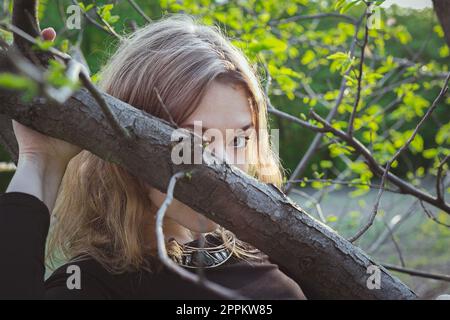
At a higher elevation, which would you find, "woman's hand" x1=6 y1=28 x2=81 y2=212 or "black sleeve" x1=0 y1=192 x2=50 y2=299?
"woman's hand" x1=6 y1=28 x2=81 y2=212

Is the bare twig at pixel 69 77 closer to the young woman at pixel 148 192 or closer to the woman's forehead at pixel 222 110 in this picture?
the young woman at pixel 148 192

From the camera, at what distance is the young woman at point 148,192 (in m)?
1.37

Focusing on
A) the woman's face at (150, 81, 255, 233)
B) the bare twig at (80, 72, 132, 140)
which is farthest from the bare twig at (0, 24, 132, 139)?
the woman's face at (150, 81, 255, 233)

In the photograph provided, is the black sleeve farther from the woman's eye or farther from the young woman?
the woman's eye

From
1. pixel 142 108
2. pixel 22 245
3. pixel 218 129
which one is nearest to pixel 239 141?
pixel 218 129

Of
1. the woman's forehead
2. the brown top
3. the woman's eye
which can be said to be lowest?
the brown top

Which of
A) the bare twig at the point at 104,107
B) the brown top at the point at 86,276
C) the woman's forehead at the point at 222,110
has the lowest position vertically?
the brown top at the point at 86,276

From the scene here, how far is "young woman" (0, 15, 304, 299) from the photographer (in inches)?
53.8

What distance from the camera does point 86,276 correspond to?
145 centimetres

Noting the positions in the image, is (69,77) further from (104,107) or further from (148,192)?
(148,192)

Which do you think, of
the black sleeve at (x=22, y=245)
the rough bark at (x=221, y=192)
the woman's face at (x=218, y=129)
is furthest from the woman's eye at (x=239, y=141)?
the black sleeve at (x=22, y=245)

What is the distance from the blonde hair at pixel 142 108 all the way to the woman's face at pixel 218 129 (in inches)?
1.1
